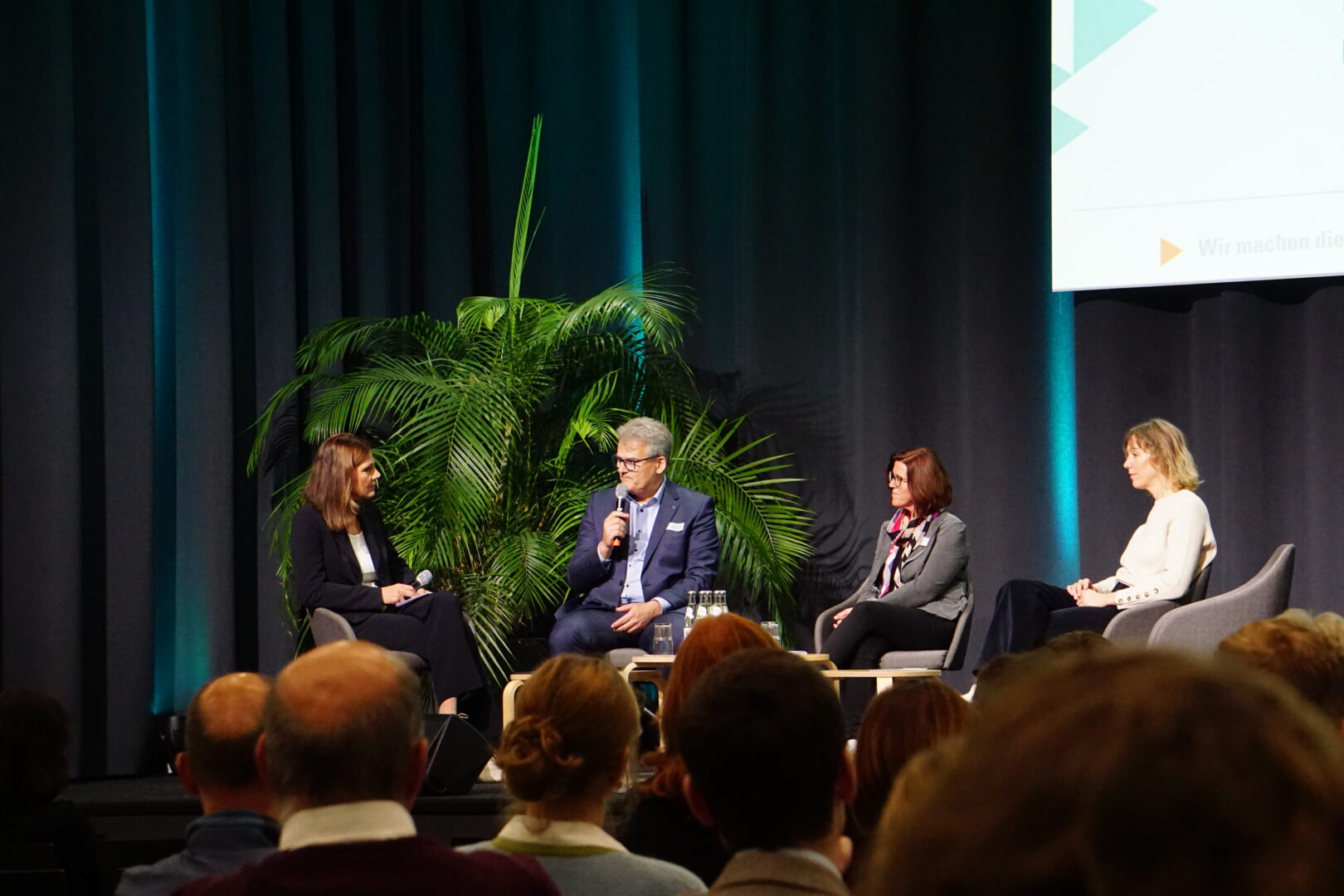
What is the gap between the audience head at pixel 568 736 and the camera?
5.48 ft

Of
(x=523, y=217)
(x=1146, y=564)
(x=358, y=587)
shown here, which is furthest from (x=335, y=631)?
(x=1146, y=564)

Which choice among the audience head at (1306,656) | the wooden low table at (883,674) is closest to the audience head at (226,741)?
the audience head at (1306,656)

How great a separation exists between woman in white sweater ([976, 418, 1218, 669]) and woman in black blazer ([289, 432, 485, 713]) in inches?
72.2

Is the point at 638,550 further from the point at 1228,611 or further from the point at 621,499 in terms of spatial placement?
the point at 1228,611

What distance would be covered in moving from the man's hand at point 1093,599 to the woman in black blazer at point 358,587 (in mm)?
2093

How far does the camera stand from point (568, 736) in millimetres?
1714

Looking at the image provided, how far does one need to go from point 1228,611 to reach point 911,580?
1091 millimetres

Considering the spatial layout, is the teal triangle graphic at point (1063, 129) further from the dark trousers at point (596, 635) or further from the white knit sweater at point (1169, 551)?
the dark trousers at point (596, 635)

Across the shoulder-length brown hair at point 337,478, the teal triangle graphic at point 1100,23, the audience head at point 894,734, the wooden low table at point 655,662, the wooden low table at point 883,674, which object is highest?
the teal triangle graphic at point 1100,23

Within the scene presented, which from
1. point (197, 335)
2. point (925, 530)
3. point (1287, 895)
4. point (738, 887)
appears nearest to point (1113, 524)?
point (925, 530)

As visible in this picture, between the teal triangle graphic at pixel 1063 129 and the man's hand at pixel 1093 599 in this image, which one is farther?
the teal triangle graphic at pixel 1063 129

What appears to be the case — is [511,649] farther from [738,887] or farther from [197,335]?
[738,887]

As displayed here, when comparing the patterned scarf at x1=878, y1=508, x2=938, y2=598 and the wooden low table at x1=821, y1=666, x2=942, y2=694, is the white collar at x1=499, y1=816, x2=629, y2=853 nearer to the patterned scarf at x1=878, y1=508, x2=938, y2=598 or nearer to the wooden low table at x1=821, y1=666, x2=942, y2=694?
the wooden low table at x1=821, y1=666, x2=942, y2=694

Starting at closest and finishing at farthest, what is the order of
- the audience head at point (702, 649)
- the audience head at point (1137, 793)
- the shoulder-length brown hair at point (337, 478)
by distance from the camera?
1. the audience head at point (1137, 793)
2. the audience head at point (702, 649)
3. the shoulder-length brown hair at point (337, 478)
